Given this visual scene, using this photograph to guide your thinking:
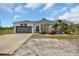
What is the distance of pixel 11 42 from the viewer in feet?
24.6

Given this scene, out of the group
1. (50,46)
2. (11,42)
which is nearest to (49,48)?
(50,46)

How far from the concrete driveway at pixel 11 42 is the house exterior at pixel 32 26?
0.63 ft

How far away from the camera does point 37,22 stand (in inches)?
309

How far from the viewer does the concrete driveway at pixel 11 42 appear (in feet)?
23.1

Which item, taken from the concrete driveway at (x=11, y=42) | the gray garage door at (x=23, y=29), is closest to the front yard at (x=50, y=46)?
the concrete driveway at (x=11, y=42)

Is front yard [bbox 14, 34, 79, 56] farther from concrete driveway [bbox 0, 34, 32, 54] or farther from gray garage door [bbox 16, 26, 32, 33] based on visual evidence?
gray garage door [bbox 16, 26, 32, 33]

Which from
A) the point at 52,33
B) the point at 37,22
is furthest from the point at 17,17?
the point at 52,33

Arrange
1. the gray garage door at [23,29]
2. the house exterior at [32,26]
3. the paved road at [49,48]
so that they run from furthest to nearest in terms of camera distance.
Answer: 1. the gray garage door at [23,29]
2. the house exterior at [32,26]
3. the paved road at [49,48]

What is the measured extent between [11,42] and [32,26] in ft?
3.22

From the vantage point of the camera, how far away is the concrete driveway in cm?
704

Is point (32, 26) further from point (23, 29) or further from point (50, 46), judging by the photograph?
point (50, 46)

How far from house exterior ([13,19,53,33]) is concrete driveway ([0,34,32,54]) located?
0.19 metres

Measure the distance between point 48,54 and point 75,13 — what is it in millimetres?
1493

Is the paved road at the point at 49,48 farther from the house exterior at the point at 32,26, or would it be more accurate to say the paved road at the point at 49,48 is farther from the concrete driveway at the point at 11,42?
the house exterior at the point at 32,26
